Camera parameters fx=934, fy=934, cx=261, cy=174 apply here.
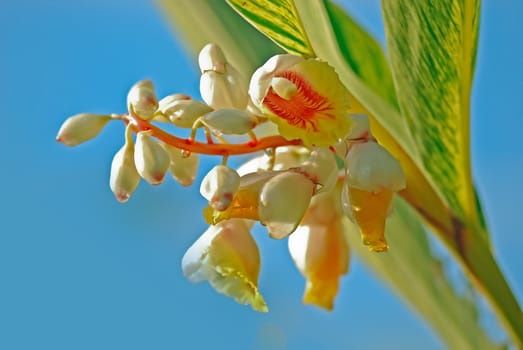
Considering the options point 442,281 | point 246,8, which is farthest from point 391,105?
point 442,281

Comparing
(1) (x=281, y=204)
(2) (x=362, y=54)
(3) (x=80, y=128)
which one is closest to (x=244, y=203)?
(1) (x=281, y=204)

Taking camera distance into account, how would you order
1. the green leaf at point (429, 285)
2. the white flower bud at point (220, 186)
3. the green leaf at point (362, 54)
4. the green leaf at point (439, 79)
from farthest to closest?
the green leaf at point (429, 285) → the green leaf at point (362, 54) → the green leaf at point (439, 79) → the white flower bud at point (220, 186)

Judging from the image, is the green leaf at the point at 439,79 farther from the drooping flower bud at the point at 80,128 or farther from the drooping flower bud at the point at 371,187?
the drooping flower bud at the point at 80,128

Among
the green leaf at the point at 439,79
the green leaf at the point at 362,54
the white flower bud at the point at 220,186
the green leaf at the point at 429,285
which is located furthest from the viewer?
the green leaf at the point at 429,285

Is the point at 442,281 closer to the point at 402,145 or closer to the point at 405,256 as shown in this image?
the point at 405,256

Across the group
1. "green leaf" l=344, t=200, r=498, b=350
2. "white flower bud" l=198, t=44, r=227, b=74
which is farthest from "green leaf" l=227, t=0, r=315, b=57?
"green leaf" l=344, t=200, r=498, b=350

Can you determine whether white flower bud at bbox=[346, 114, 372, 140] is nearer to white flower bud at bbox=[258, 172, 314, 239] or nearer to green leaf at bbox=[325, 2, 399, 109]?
white flower bud at bbox=[258, 172, 314, 239]

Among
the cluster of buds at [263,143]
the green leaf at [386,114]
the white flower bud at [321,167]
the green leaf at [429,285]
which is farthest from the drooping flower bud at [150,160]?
the green leaf at [429,285]
